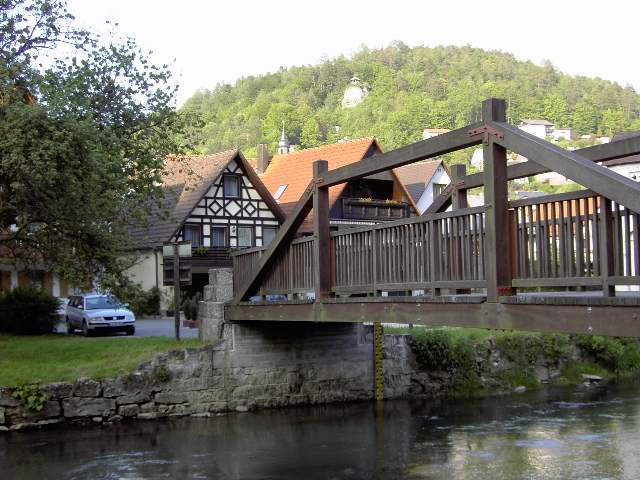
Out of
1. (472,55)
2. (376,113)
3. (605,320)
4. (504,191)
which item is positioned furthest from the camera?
(472,55)

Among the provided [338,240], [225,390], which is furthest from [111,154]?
[338,240]

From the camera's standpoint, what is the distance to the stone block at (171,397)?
19328mm

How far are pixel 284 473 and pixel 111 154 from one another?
11.5 m

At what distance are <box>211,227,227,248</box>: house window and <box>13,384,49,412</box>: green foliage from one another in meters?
22.9

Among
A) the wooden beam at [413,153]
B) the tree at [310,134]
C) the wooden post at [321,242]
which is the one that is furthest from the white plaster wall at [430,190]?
the tree at [310,134]

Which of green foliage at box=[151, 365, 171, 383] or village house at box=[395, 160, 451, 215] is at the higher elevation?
village house at box=[395, 160, 451, 215]

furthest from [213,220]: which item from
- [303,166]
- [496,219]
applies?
[496,219]

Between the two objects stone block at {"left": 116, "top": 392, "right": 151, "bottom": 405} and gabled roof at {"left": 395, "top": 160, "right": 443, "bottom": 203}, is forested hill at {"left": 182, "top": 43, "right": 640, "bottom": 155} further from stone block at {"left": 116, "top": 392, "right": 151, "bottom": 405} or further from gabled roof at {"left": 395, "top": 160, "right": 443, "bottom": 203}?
stone block at {"left": 116, "top": 392, "right": 151, "bottom": 405}

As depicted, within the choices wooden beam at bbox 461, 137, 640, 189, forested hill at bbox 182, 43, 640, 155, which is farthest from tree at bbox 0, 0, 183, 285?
forested hill at bbox 182, 43, 640, 155

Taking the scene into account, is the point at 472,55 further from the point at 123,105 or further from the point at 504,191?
the point at 504,191

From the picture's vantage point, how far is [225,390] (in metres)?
20.3

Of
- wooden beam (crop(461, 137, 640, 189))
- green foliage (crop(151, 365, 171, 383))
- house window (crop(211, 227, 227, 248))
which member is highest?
house window (crop(211, 227, 227, 248))

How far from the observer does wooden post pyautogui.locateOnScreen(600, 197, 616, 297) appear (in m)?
9.05

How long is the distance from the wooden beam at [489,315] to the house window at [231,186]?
24809 millimetres
